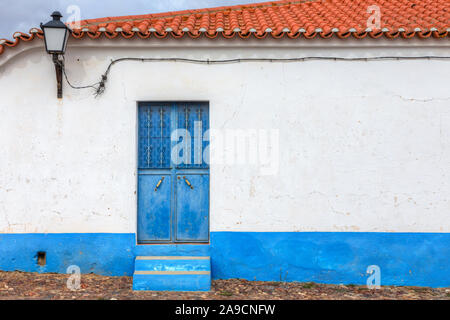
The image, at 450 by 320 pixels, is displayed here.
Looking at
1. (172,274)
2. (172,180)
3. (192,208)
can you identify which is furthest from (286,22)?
(172,274)

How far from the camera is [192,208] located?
19.0 ft

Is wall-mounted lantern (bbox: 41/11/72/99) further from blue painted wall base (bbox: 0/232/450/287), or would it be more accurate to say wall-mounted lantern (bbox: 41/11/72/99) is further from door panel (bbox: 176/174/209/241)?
blue painted wall base (bbox: 0/232/450/287)

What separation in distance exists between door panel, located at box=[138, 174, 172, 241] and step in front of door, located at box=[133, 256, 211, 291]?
373 mm

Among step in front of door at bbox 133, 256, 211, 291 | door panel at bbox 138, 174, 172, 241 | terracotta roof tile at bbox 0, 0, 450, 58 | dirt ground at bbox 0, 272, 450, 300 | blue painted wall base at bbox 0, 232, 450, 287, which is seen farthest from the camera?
door panel at bbox 138, 174, 172, 241

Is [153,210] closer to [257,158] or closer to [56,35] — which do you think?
[257,158]

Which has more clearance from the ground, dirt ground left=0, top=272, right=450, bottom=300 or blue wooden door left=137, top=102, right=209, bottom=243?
blue wooden door left=137, top=102, right=209, bottom=243

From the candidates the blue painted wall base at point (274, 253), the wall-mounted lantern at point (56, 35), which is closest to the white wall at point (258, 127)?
the blue painted wall base at point (274, 253)

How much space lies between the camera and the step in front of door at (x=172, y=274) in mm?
5227

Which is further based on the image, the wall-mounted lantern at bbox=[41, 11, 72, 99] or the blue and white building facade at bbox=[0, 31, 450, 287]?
the blue and white building facade at bbox=[0, 31, 450, 287]

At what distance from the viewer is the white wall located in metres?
5.65

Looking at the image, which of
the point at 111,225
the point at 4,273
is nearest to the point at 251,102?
the point at 111,225

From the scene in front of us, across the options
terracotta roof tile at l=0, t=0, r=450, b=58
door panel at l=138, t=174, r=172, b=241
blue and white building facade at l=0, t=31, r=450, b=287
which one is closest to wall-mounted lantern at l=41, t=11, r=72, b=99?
terracotta roof tile at l=0, t=0, r=450, b=58

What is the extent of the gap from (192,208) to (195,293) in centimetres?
120

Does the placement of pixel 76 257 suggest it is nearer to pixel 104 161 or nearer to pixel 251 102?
pixel 104 161
